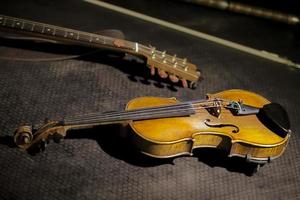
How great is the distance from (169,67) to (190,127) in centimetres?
37

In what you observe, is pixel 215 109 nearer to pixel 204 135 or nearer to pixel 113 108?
pixel 204 135

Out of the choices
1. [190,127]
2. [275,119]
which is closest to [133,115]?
[190,127]

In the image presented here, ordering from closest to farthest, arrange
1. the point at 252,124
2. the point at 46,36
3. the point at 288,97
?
the point at 252,124 < the point at 46,36 < the point at 288,97

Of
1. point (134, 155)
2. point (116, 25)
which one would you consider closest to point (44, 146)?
point (134, 155)

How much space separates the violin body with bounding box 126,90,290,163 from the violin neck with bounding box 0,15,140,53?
13.6 inches

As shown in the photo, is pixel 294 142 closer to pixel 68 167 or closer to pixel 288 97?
pixel 288 97

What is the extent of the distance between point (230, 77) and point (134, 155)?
0.78 metres

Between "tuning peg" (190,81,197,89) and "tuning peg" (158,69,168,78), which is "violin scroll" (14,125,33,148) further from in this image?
"tuning peg" (190,81,197,89)

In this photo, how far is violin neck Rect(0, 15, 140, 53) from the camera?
71.8 inches

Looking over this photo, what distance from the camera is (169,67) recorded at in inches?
72.0

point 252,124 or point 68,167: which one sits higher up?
point 252,124

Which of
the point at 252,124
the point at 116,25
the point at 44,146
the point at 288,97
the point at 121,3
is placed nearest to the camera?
the point at 44,146

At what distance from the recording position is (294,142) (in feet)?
6.15

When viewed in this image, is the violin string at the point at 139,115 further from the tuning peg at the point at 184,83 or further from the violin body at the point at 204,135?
the tuning peg at the point at 184,83
